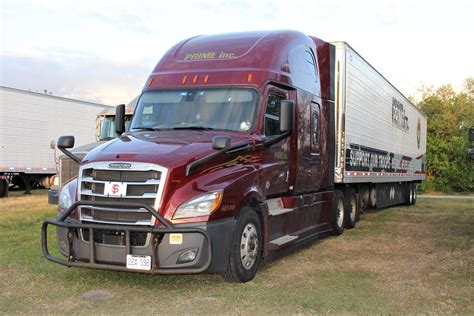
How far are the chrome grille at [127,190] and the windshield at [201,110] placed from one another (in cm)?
134

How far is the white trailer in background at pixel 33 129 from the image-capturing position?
66.9ft

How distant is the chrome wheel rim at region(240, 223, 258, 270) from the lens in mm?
6273

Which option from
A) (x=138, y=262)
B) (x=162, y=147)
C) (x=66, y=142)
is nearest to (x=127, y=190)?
(x=162, y=147)

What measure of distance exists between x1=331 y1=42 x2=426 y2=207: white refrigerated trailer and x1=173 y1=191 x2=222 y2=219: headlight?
17.4 feet

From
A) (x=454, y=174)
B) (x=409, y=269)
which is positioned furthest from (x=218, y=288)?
(x=454, y=174)

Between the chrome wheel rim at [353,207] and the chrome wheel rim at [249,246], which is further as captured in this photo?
the chrome wheel rim at [353,207]

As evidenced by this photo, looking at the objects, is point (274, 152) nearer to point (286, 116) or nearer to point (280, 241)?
point (286, 116)

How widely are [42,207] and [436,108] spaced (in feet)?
101

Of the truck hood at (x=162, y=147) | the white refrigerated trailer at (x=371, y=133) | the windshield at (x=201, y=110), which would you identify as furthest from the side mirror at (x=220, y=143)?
the white refrigerated trailer at (x=371, y=133)

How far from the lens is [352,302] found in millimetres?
5543

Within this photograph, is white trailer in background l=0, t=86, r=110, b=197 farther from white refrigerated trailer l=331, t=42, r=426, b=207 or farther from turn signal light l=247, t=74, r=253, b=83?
turn signal light l=247, t=74, r=253, b=83

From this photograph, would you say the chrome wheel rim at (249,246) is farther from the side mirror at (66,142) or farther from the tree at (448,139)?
the tree at (448,139)

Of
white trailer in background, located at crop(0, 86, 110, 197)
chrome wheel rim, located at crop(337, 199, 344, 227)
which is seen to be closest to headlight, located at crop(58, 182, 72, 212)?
chrome wheel rim, located at crop(337, 199, 344, 227)

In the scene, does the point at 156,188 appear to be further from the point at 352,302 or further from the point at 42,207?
the point at 42,207
